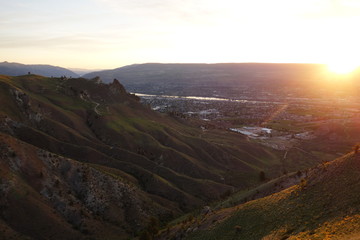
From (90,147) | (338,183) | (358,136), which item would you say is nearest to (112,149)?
(90,147)

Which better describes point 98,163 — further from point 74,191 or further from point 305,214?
point 305,214

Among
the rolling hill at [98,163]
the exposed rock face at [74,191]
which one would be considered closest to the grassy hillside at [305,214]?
the exposed rock face at [74,191]

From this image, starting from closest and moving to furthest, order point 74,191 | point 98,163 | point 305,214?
point 305,214, point 74,191, point 98,163

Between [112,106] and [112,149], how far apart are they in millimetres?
42430

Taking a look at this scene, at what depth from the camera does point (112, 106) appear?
148500mm

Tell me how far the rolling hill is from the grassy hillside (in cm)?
2824

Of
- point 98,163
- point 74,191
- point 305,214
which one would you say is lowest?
point 74,191

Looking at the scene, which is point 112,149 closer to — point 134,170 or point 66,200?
point 134,170

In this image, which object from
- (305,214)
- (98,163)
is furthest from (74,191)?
(305,214)

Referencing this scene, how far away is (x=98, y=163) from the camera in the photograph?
100500mm

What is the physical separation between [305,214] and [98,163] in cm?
7338

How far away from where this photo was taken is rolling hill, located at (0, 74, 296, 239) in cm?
6930

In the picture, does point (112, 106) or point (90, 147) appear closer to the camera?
point (90, 147)

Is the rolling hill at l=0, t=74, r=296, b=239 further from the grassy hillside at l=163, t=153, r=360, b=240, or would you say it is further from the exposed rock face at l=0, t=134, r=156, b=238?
the grassy hillside at l=163, t=153, r=360, b=240
